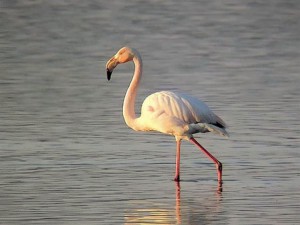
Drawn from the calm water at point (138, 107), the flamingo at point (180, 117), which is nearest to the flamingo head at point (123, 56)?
the flamingo at point (180, 117)

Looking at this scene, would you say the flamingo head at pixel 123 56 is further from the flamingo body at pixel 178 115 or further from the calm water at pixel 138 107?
the calm water at pixel 138 107

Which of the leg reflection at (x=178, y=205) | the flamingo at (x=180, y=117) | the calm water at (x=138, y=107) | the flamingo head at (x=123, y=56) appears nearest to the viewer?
the leg reflection at (x=178, y=205)

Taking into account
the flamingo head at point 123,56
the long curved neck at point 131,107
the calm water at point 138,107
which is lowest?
the calm water at point 138,107

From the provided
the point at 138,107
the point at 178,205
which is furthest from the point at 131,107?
the point at 138,107

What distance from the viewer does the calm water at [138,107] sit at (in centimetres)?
1102

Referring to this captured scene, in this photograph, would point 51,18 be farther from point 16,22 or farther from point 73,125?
point 73,125

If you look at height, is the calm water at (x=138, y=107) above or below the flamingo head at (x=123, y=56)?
below

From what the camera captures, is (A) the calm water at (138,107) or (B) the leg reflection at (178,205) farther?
(A) the calm water at (138,107)

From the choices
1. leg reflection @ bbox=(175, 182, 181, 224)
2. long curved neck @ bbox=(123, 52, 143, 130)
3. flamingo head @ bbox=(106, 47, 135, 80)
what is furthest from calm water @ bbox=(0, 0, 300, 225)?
flamingo head @ bbox=(106, 47, 135, 80)

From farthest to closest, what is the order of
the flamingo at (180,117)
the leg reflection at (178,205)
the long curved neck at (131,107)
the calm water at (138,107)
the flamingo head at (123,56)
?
the flamingo head at (123,56)
the long curved neck at (131,107)
the flamingo at (180,117)
the calm water at (138,107)
the leg reflection at (178,205)

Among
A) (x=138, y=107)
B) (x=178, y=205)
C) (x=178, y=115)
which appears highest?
(x=178, y=115)

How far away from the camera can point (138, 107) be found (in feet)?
55.9

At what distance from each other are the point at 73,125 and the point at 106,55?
7.19 m

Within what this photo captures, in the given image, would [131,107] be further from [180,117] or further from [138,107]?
[138,107]
